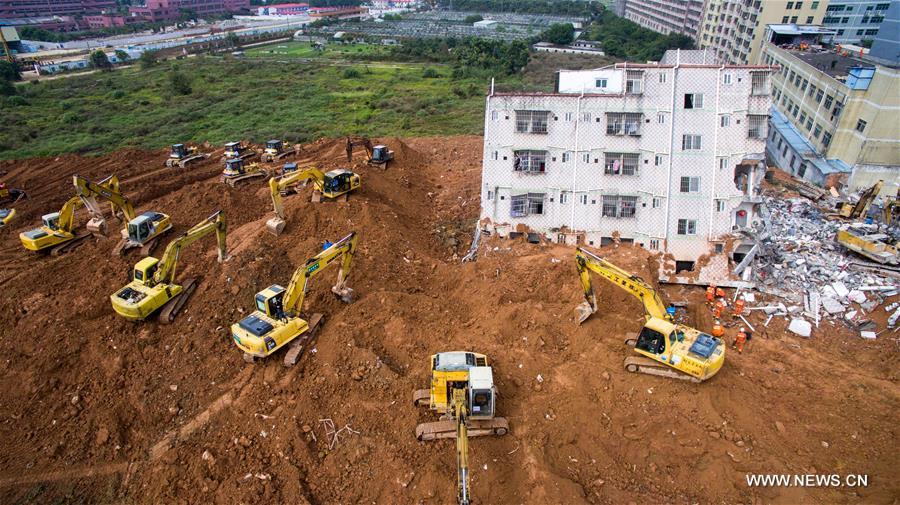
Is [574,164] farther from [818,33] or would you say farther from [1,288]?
[818,33]

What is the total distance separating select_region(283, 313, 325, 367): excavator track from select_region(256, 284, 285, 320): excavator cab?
1.13 m

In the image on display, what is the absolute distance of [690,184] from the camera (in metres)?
23.5

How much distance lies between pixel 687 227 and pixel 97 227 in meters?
29.9

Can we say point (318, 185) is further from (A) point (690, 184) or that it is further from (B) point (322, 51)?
(B) point (322, 51)

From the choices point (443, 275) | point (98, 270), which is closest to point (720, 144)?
point (443, 275)

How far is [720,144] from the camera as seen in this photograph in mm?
23016

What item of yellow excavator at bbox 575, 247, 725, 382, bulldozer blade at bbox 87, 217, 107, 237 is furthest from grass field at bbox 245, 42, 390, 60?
yellow excavator at bbox 575, 247, 725, 382

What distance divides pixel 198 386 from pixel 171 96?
188ft

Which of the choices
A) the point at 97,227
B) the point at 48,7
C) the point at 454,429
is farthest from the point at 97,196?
the point at 48,7

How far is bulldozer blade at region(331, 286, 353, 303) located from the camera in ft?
69.6

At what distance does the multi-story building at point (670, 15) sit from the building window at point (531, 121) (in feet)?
278

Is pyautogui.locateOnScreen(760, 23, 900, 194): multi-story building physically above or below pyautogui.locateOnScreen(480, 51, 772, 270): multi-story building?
below

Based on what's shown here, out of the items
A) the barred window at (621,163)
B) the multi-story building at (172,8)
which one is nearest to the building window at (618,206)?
the barred window at (621,163)

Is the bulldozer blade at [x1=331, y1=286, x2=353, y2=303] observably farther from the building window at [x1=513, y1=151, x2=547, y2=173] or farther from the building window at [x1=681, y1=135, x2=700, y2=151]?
the building window at [x1=681, y1=135, x2=700, y2=151]
